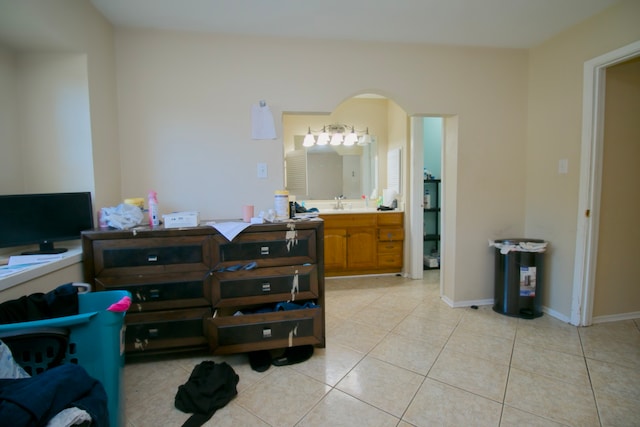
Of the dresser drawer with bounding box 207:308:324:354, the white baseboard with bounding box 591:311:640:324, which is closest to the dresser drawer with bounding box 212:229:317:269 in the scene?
the dresser drawer with bounding box 207:308:324:354

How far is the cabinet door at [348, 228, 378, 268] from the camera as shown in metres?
3.49

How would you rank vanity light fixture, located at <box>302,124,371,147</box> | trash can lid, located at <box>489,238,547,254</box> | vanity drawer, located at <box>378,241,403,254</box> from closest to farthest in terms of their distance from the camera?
trash can lid, located at <box>489,238,547,254</box>
vanity drawer, located at <box>378,241,403,254</box>
vanity light fixture, located at <box>302,124,371,147</box>

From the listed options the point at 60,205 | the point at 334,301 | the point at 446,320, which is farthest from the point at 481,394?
the point at 60,205

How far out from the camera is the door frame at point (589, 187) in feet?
6.82

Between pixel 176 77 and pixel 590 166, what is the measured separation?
315 cm

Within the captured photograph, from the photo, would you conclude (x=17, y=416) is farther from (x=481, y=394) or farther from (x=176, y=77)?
(x=176, y=77)

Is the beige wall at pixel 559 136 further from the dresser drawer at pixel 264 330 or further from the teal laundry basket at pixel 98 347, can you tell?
the teal laundry basket at pixel 98 347

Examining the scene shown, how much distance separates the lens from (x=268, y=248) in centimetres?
186

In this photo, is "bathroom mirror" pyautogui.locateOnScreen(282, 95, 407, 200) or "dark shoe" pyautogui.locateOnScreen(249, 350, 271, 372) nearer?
"dark shoe" pyautogui.locateOnScreen(249, 350, 271, 372)

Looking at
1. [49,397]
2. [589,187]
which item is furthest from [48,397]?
[589,187]

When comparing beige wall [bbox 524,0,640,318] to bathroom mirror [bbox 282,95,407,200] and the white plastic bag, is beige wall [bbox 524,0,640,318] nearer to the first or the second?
bathroom mirror [bbox 282,95,407,200]

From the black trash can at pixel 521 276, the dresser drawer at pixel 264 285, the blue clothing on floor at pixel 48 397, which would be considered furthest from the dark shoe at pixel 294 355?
the black trash can at pixel 521 276

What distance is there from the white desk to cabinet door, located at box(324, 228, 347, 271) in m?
2.32

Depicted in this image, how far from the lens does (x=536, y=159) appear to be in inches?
100
